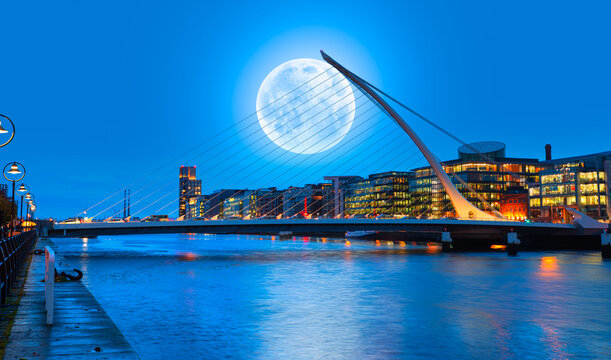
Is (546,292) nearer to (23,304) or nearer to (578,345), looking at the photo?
(578,345)

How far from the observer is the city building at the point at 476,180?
154625 mm

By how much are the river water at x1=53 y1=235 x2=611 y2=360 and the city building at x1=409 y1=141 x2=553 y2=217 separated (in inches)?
4435

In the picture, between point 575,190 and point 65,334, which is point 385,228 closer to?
point 65,334

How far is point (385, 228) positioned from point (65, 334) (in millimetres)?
62544

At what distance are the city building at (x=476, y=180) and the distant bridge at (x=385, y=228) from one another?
56578 millimetres

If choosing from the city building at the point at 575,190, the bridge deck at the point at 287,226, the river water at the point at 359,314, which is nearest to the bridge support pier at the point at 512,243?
the bridge deck at the point at 287,226

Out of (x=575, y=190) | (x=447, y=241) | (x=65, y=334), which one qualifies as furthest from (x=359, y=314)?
(x=575, y=190)

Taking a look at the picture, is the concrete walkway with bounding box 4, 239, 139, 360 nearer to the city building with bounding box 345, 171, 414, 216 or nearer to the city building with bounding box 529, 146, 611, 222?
the city building with bounding box 529, 146, 611, 222

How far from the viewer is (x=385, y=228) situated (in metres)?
72.5

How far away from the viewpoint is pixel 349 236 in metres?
160

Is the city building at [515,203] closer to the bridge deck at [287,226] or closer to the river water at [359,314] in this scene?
the bridge deck at [287,226]

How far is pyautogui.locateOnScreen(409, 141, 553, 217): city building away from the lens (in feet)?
507

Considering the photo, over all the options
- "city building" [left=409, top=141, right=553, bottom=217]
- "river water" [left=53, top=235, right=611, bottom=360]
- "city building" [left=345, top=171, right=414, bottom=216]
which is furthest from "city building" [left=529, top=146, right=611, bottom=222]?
"river water" [left=53, top=235, right=611, bottom=360]

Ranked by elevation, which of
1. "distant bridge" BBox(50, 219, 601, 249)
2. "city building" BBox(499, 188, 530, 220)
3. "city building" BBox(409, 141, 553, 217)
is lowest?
"distant bridge" BBox(50, 219, 601, 249)
